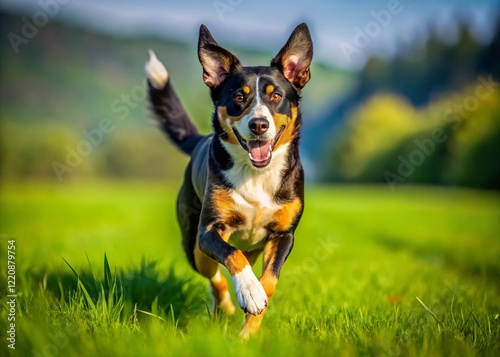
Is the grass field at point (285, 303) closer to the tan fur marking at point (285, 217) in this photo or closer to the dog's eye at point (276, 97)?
the tan fur marking at point (285, 217)

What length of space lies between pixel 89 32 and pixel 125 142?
351ft

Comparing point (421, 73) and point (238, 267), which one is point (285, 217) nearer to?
point (238, 267)

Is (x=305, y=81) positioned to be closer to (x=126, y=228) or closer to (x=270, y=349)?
(x=270, y=349)

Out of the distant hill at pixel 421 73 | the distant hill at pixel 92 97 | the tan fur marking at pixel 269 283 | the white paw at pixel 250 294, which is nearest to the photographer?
the white paw at pixel 250 294

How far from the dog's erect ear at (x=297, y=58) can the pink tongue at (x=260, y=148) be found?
2.32ft

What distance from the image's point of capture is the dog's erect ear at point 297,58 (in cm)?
473

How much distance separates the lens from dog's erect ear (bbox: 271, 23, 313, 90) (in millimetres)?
4727

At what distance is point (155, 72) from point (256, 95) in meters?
2.08

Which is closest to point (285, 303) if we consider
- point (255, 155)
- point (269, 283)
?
point (269, 283)

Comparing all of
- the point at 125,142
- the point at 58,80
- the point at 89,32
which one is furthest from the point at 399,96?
the point at 89,32

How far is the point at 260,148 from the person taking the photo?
4.43 meters

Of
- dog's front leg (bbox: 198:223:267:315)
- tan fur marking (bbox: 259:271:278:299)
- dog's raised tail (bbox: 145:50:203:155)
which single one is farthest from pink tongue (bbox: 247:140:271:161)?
dog's raised tail (bbox: 145:50:203:155)

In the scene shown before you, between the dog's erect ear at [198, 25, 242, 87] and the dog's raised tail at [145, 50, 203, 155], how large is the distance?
1364 mm

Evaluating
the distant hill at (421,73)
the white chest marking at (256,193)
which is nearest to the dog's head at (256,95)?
the white chest marking at (256,193)
